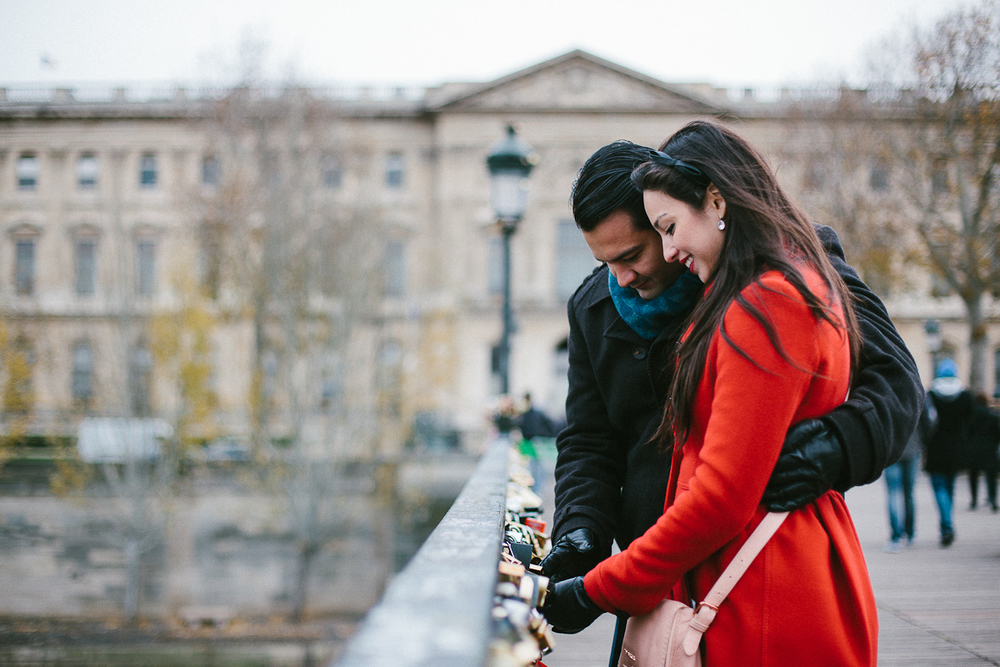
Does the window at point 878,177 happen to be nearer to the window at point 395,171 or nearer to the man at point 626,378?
the window at point 395,171

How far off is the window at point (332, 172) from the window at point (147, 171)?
9442mm

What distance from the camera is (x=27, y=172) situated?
37.0 m

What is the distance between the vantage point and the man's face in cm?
188

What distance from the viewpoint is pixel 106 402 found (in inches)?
785

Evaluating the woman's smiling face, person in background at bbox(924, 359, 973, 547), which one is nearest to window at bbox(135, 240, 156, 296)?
person in background at bbox(924, 359, 973, 547)

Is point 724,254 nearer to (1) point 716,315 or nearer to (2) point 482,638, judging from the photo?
(1) point 716,315

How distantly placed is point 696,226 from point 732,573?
70 centimetres

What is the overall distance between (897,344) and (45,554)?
24.6m

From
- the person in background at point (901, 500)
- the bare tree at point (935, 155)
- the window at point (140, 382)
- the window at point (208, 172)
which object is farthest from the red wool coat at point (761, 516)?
the window at point (208, 172)

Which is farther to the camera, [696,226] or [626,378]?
[626,378]

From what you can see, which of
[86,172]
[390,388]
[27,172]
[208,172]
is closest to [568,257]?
[390,388]

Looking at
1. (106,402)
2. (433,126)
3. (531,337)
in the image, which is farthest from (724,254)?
(433,126)

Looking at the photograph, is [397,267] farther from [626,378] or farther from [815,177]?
[626,378]

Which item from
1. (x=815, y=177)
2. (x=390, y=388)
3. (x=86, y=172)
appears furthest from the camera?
(x=86, y=172)
